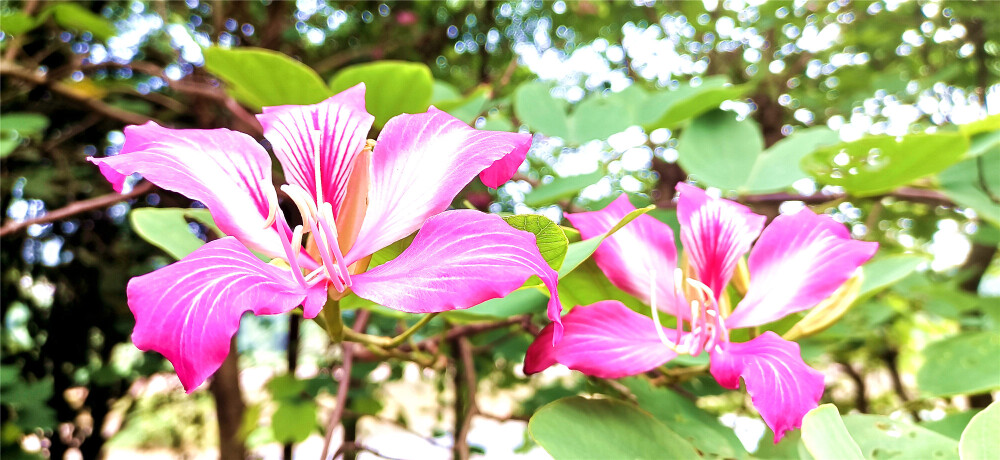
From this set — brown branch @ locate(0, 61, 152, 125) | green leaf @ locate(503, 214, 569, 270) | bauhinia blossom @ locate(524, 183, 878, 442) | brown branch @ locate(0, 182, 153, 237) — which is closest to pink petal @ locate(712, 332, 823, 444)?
bauhinia blossom @ locate(524, 183, 878, 442)

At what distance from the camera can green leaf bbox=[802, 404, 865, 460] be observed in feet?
0.83

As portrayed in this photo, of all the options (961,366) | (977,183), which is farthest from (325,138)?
(977,183)

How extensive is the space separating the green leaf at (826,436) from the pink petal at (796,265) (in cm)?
8

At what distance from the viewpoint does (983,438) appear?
0.28 metres

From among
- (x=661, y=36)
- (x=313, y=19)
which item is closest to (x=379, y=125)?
(x=661, y=36)

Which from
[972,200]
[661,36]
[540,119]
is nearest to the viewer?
[972,200]

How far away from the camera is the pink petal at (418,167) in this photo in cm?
28

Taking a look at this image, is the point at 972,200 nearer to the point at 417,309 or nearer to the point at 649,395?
the point at 649,395

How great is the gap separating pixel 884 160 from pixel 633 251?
285 mm

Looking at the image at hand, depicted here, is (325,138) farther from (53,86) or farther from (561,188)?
(53,86)

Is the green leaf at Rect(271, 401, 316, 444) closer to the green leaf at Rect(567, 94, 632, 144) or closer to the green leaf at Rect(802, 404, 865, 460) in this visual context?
the green leaf at Rect(567, 94, 632, 144)

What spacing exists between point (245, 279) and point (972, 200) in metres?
0.63

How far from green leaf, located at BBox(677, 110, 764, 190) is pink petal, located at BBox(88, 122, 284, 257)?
1.36ft

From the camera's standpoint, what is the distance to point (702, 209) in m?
0.35
